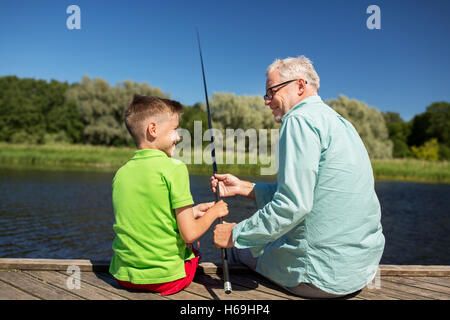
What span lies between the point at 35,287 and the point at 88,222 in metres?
6.42

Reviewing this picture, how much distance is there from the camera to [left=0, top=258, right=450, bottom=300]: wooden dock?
6.29ft

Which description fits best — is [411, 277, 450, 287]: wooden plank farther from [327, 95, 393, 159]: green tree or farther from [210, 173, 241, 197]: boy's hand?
[327, 95, 393, 159]: green tree

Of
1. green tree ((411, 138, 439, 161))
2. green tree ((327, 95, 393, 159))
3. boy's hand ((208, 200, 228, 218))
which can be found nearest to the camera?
boy's hand ((208, 200, 228, 218))

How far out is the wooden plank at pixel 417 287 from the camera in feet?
6.84

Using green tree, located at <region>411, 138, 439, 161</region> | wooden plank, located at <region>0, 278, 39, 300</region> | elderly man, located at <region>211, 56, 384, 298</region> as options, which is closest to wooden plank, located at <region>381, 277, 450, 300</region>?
elderly man, located at <region>211, 56, 384, 298</region>

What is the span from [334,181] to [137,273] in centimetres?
110

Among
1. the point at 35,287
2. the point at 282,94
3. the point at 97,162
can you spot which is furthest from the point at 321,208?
the point at 97,162

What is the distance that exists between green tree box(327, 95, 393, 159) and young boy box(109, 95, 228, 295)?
96.0 feet

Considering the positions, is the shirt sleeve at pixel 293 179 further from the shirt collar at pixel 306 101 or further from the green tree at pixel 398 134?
the green tree at pixel 398 134

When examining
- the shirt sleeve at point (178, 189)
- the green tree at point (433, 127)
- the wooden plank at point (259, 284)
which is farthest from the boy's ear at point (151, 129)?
the green tree at point (433, 127)

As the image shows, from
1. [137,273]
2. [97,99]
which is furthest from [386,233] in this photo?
[97,99]

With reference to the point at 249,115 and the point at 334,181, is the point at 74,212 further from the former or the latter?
the point at 249,115

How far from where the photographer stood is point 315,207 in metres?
1.71

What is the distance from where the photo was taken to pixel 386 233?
8516 mm
